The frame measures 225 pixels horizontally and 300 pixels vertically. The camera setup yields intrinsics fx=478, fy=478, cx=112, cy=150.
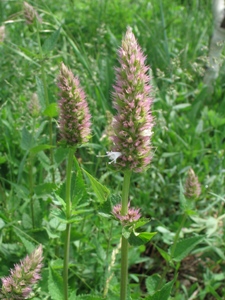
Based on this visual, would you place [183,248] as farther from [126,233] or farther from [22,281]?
[22,281]

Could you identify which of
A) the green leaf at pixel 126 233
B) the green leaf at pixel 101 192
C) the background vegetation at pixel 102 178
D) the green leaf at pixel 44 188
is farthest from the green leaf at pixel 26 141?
the green leaf at pixel 126 233

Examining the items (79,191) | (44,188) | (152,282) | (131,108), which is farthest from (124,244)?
(44,188)

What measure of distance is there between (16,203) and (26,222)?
16cm

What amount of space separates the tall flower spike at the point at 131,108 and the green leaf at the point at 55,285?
0.54 metres

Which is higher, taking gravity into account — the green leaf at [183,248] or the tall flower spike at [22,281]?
the tall flower spike at [22,281]

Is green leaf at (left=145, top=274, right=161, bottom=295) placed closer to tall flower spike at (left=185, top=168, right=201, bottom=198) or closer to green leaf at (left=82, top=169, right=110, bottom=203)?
tall flower spike at (left=185, top=168, right=201, bottom=198)

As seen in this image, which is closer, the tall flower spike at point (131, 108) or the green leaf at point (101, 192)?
the tall flower spike at point (131, 108)

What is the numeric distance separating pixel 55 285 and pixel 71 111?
0.62 meters

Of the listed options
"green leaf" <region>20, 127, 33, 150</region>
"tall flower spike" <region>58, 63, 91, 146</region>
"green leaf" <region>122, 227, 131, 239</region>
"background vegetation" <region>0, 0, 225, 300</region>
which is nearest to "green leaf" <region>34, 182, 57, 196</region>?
"background vegetation" <region>0, 0, 225, 300</region>

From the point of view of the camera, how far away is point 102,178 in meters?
2.47

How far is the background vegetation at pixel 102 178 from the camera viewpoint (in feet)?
7.18

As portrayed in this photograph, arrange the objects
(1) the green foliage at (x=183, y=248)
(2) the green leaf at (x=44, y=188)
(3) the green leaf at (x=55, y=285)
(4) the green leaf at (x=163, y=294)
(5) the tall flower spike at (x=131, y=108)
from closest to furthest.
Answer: (5) the tall flower spike at (x=131, y=108) < (4) the green leaf at (x=163, y=294) < (3) the green leaf at (x=55, y=285) < (1) the green foliage at (x=183, y=248) < (2) the green leaf at (x=44, y=188)

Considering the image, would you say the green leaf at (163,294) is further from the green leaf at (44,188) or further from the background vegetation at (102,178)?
the green leaf at (44,188)

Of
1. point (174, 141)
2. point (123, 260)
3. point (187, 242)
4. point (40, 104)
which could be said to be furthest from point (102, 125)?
point (123, 260)
